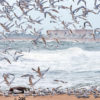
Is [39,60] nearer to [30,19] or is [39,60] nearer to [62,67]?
[62,67]

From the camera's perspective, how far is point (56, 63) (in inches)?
101

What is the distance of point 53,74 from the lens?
2559 mm

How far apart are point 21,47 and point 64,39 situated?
0.49 metres

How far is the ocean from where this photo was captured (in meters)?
2.56

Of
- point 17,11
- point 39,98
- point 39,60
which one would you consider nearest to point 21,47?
point 39,60

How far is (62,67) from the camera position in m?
2.57

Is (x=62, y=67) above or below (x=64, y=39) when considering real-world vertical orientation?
below

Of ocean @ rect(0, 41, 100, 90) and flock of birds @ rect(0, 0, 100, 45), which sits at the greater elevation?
flock of birds @ rect(0, 0, 100, 45)

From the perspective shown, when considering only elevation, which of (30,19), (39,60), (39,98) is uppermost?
(30,19)

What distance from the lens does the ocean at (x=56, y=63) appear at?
2.56 meters

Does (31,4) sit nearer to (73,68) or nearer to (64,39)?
(64,39)

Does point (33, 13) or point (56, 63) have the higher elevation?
point (33, 13)

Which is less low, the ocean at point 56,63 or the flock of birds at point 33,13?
the flock of birds at point 33,13

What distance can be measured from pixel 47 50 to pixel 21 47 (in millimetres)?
294
